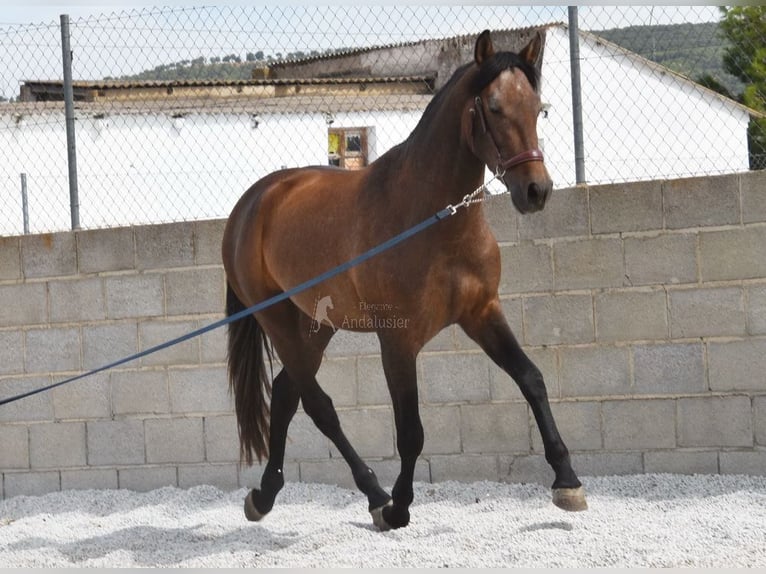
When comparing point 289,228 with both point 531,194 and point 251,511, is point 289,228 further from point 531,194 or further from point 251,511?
point 531,194

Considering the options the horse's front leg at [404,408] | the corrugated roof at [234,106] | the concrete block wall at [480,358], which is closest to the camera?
the horse's front leg at [404,408]

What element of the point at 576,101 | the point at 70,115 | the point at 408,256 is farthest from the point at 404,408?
the point at 70,115

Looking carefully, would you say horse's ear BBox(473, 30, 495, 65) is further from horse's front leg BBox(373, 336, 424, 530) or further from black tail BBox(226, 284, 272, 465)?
black tail BBox(226, 284, 272, 465)

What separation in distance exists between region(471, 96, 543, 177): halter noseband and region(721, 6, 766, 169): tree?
2.26 metres

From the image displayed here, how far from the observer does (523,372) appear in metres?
4.41

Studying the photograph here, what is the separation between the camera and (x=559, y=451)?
14.3 feet

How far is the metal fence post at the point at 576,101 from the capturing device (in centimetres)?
598

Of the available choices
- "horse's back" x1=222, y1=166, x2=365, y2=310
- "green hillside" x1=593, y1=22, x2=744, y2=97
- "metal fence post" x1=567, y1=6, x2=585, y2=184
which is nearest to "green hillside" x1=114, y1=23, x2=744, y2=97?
"green hillside" x1=593, y1=22, x2=744, y2=97

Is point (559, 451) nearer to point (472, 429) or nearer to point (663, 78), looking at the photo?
point (472, 429)

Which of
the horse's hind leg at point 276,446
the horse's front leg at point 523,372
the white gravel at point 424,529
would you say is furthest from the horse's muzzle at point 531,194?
the horse's hind leg at point 276,446

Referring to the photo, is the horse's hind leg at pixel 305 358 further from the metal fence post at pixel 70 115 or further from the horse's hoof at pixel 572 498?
the metal fence post at pixel 70 115

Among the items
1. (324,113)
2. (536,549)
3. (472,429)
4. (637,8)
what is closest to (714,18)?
(637,8)

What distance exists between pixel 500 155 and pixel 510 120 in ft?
0.40

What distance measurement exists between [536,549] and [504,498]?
3.99 feet
